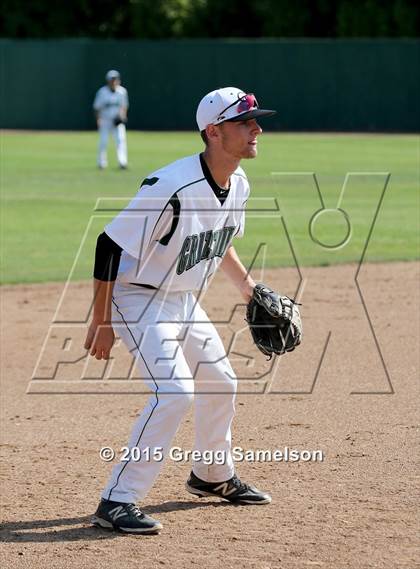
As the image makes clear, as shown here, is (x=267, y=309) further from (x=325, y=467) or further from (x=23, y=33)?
(x=23, y=33)

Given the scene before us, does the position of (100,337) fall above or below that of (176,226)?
below

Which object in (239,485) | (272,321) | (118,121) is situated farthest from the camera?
(118,121)

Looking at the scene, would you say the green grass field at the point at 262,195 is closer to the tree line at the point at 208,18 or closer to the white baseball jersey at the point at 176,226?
the white baseball jersey at the point at 176,226

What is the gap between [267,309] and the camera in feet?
18.7

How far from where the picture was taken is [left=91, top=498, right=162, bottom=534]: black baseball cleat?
16.5 feet

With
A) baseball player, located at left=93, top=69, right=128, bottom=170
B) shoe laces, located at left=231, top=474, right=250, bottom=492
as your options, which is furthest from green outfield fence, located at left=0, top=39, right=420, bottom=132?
shoe laces, located at left=231, top=474, right=250, bottom=492

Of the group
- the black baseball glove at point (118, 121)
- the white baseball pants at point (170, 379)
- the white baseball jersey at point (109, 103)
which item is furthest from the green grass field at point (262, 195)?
the white baseball pants at point (170, 379)

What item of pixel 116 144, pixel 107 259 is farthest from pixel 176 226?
pixel 116 144

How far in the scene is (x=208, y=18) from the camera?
49625 millimetres

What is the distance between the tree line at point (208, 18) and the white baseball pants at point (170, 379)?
39189mm

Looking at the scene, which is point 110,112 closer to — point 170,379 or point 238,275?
point 238,275

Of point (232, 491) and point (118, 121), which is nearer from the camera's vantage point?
point (232, 491)

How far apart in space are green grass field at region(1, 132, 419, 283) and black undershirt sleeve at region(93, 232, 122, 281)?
7.21 metres

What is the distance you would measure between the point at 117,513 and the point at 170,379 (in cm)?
66
